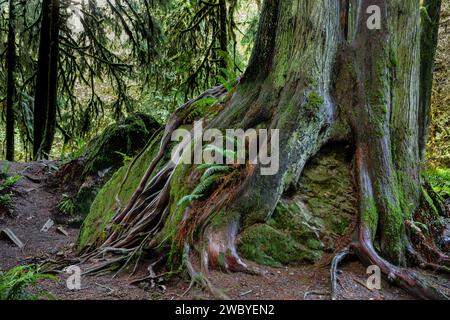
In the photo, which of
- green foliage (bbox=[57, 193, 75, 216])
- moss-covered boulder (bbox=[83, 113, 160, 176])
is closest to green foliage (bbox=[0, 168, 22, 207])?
green foliage (bbox=[57, 193, 75, 216])

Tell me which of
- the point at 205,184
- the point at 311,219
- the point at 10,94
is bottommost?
the point at 311,219

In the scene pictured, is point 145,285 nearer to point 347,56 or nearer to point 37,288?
point 37,288

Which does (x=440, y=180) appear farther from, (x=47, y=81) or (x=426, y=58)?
(x=47, y=81)

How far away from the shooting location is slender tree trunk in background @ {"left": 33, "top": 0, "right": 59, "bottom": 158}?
375 inches

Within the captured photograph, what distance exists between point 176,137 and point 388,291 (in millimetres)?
3089

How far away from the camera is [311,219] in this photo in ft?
12.1

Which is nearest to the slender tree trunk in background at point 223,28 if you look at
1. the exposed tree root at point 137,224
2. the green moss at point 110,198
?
the green moss at point 110,198

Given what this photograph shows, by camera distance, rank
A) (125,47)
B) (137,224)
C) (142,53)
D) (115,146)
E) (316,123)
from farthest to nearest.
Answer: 1. (125,47)
2. (142,53)
3. (115,146)
4. (137,224)
5. (316,123)

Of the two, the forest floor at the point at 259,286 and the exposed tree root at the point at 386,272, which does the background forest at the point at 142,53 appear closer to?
the exposed tree root at the point at 386,272

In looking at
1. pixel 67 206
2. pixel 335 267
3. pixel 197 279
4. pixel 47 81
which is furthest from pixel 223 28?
pixel 197 279

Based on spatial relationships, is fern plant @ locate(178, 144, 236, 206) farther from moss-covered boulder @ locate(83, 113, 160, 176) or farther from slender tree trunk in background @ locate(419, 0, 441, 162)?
moss-covered boulder @ locate(83, 113, 160, 176)

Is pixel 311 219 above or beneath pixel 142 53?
beneath

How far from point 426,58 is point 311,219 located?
397 cm

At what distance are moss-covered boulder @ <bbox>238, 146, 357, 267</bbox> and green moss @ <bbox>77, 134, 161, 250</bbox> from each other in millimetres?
2053
